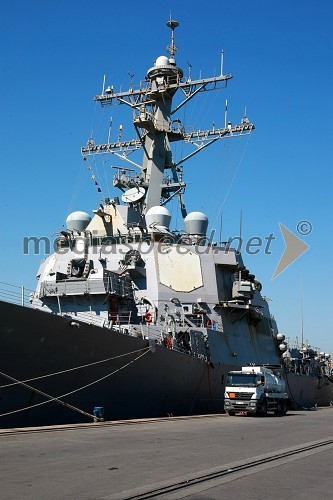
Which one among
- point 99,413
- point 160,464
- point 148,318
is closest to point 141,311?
point 148,318

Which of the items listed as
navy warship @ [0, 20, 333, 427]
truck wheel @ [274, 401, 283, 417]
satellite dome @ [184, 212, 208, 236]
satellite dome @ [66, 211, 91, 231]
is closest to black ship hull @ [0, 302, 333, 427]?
navy warship @ [0, 20, 333, 427]

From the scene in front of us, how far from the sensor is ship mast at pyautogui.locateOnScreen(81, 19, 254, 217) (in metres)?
22.8

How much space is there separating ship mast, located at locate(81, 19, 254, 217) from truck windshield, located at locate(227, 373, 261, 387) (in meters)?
7.96

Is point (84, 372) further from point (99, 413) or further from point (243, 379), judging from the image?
point (243, 379)

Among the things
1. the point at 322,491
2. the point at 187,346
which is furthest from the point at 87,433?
the point at 187,346

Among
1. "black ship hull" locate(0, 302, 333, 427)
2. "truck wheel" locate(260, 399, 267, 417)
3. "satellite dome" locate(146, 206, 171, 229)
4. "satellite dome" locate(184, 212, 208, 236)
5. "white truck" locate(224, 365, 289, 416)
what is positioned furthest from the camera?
"satellite dome" locate(184, 212, 208, 236)

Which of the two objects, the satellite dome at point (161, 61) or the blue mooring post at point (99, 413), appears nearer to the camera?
the blue mooring post at point (99, 413)

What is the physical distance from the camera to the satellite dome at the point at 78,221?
21.0 m

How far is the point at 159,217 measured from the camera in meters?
20.4

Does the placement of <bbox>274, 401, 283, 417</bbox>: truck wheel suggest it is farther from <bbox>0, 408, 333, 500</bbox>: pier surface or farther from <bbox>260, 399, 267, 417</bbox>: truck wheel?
<bbox>0, 408, 333, 500</bbox>: pier surface

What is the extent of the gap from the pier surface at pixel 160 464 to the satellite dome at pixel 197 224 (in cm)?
1049

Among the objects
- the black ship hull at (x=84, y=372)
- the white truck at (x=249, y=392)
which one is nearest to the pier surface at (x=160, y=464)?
the black ship hull at (x=84, y=372)

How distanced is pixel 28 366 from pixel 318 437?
17.3ft

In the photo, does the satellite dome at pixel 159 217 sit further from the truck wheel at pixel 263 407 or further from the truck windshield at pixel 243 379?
the truck wheel at pixel 263 407
